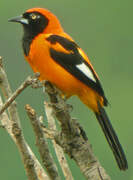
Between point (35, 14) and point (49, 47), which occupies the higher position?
point (35, 14)

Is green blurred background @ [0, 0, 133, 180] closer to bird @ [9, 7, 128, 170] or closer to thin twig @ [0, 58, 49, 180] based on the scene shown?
bird @ [9, 7, 128, 170]

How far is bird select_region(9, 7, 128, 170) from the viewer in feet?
19.8

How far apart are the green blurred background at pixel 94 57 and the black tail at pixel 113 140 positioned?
18.8 feet

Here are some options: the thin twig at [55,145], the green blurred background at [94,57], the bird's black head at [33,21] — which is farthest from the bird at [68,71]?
the green blurred background at [94,57]

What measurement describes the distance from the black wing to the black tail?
157mm

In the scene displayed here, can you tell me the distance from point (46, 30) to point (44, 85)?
1033 millimetres

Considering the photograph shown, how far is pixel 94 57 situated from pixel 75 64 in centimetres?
1857

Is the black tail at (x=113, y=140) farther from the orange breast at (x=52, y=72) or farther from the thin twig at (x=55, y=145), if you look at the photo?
the thin twig at (x=55, y=145)

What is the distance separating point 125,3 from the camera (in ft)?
96.0

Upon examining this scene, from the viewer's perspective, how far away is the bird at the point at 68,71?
238 inches

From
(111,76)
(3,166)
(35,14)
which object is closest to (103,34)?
(111,76)

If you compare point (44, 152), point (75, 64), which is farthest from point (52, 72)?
point (44, 152)

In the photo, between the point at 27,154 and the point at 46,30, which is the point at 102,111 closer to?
the point at 46,30

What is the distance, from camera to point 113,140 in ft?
19.9
